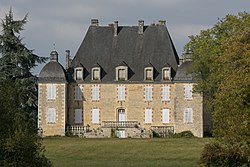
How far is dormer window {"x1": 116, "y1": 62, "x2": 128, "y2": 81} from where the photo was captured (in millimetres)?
64625

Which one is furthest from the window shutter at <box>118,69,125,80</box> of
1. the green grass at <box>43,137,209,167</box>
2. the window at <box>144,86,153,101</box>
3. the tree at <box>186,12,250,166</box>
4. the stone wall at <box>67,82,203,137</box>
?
the tree at <box>186,12,250,166</box>

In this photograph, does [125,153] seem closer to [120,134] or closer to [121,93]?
[120,134]

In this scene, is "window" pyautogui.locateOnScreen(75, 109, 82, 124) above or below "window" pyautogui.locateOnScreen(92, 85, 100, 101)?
below

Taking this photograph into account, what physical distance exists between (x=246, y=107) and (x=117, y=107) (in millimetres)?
35924

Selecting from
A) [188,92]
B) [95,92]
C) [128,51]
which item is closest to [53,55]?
[95,92]

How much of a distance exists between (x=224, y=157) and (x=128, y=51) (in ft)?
122

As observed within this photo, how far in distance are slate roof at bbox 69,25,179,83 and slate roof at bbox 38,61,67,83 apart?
179 cm

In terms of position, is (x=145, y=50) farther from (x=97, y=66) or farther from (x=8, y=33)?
(x=8, y=33)

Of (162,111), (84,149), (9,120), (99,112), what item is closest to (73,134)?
(99,112)

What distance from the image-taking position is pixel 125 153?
4212 centimetres

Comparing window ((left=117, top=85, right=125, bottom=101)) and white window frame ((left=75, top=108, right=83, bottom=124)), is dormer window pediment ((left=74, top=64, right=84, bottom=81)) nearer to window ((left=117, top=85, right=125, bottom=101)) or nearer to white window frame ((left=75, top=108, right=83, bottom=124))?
white window frame ((left=75, top=108, right=83, bottom=124))

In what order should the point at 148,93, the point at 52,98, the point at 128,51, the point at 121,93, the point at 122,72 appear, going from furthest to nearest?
the point at 128,51
the point at 122,72
the point at 121,93
the point at 148,93
the point at 52,98

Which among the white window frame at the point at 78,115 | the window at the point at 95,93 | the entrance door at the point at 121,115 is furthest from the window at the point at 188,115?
the white window frame at the point at 78,115

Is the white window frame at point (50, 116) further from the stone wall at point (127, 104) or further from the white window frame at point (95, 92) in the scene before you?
the white window frame at point (95, 92)
